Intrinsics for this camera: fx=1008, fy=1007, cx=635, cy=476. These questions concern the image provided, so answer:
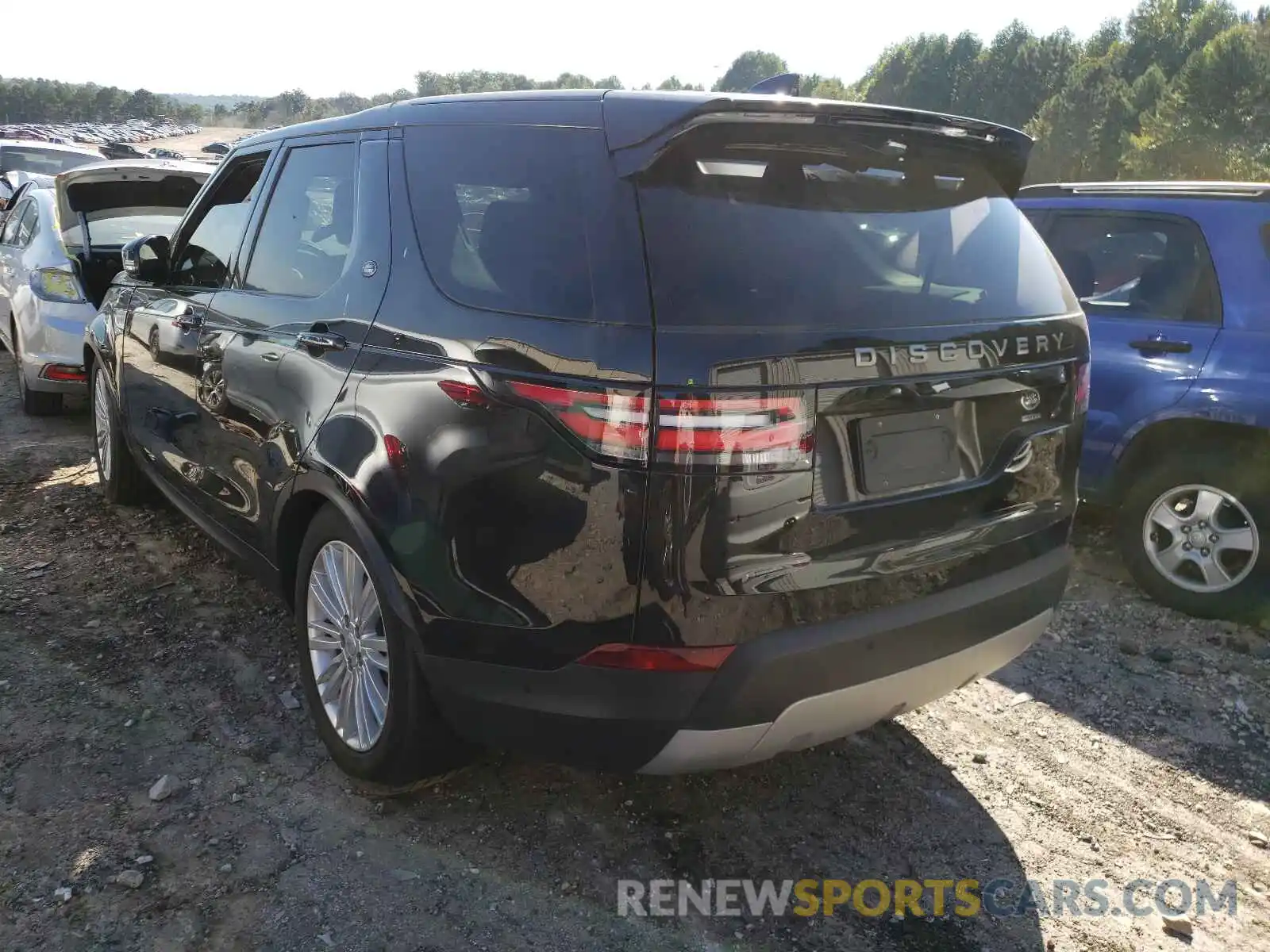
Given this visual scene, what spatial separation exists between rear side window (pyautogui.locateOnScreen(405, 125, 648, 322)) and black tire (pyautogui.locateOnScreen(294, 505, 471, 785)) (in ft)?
2.53

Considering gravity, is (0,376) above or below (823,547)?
below

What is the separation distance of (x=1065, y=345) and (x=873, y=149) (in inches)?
30.5

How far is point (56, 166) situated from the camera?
14.6 meters

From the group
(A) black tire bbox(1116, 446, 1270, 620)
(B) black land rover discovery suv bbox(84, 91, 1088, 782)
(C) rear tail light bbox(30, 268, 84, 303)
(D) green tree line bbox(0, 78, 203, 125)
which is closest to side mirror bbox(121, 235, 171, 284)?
(B) black land rover discovery suv bbox(84, 91, 1088, 782)

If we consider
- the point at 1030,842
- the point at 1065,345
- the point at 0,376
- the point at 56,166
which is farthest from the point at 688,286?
the point at 56,166

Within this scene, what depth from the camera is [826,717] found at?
91.5 inches

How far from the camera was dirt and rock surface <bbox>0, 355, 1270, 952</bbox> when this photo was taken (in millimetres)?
2451

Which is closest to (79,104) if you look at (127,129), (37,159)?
(127,129)

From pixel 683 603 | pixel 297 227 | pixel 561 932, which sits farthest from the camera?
pixel 297 227

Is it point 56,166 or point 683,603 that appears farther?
point 56,166

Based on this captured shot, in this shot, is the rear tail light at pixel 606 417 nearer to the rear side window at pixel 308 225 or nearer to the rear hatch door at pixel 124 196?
the rear side window at pixel 308 225

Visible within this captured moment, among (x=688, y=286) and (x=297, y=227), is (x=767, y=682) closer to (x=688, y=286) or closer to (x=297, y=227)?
(x=688, y=286)
